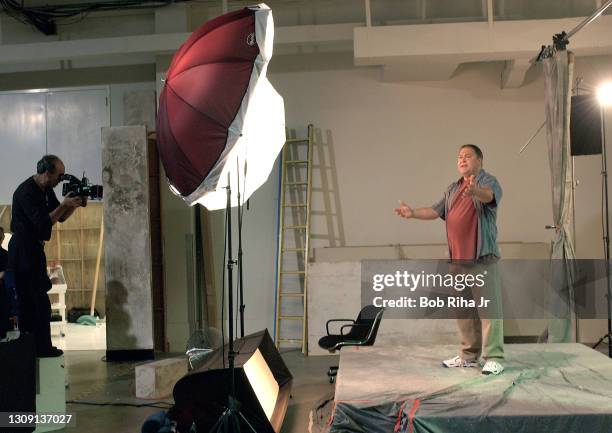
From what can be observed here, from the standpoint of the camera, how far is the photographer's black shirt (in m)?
4.95

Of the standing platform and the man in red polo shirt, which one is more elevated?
the man in red polo shirt

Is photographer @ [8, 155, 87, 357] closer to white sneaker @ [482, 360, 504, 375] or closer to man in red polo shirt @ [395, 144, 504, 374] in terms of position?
man in red polo shirt @ [395, 144, 504, 374]

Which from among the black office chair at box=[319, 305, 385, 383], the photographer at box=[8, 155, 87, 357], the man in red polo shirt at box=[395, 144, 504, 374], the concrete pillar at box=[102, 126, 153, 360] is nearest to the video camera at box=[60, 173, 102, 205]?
the photographer at box=[8, 155, 87, 357]

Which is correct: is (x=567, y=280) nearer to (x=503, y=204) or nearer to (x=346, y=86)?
(x=503, y=204)

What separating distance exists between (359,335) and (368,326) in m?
0.12

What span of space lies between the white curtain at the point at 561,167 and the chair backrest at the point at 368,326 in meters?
1.57

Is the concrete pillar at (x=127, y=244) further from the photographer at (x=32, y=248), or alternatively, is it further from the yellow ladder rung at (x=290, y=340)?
the photographer at (x=32, y=248)

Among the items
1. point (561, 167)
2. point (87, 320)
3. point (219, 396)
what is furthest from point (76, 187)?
point (87, 320)

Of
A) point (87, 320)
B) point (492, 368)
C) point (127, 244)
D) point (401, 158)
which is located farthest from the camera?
point (87, 320)

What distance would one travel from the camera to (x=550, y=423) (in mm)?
3674

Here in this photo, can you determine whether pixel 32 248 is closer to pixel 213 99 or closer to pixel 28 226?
pixel 28 226

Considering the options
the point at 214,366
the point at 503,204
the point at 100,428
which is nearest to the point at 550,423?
the point at 214,366

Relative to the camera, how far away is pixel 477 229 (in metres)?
4.70

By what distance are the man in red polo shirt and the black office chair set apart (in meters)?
1.12
